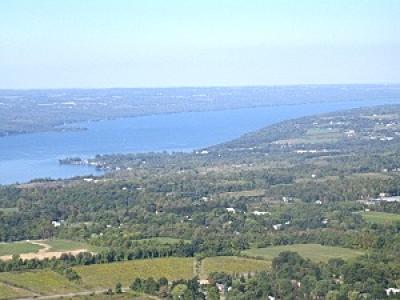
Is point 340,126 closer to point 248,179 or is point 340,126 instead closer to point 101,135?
point 101,135

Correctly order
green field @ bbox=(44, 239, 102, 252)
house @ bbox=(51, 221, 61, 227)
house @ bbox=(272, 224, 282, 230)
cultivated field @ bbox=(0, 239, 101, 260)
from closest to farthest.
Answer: cultivated field @ bbox=(0, 239, 101, 260), green field @ bbox=(44, 239, 102, 252), house @ bbox=(272, 224, 282, 230), house @ bbox=(51, 221, 61, 227)

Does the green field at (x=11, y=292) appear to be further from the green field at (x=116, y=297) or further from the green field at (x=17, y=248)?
the green field at (x=17, y=248)

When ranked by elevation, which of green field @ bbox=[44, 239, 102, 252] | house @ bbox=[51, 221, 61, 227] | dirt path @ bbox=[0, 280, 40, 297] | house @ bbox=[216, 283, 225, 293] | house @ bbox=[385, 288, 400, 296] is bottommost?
house @ bbox=[51, 221, 61, 227]

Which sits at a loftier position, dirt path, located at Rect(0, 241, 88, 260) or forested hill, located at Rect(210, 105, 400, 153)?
dirt path, located at Rect(0, 241, 88, 260)

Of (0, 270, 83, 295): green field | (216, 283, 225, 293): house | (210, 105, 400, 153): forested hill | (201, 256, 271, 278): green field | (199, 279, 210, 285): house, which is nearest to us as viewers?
(216, 283, 225, 293): house

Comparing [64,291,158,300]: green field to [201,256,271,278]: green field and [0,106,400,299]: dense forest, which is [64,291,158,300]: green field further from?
[201,256,271,278]: green field

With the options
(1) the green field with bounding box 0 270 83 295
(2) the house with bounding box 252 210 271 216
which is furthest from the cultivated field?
(2) the house with bounding box 252 210 271 216

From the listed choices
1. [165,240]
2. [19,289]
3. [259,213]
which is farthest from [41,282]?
[259,213]
